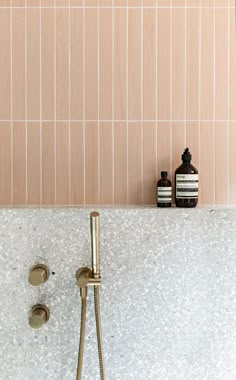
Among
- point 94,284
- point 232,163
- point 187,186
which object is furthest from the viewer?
point 232,163

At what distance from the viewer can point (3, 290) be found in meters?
1.45

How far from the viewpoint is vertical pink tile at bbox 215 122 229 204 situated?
5.30 ft

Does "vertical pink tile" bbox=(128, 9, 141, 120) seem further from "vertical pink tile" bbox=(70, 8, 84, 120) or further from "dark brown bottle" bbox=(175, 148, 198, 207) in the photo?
"dark brown bottle" bbox=(175, 148, 198, 207)

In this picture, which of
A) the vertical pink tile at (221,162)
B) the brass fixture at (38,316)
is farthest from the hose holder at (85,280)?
the vertical pink tile at (221,162)

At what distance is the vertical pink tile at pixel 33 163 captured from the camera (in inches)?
63.6

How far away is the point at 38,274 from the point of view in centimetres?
139

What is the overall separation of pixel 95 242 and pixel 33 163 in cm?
40

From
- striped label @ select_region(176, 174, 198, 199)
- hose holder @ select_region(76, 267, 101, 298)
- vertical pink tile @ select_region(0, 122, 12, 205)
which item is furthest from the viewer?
vertical pink tile @ select_region(0, 122, 12, 205)

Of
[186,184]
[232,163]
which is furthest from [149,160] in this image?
[232,163]

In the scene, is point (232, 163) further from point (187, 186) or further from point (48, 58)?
point (48, 58)

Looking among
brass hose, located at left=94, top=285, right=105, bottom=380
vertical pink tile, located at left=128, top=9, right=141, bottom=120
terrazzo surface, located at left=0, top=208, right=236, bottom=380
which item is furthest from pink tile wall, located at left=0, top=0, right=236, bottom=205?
brass hose, located at left=94, top=285, right=105, bottom=380

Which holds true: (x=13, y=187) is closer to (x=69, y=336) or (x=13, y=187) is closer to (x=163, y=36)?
(x=69, y=336)

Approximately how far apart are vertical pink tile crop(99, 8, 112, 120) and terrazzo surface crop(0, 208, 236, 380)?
0.37 m

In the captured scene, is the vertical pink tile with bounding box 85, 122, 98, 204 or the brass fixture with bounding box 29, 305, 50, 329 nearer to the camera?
the brass fixture with bounding box 29, 305, 50, 329
